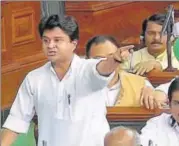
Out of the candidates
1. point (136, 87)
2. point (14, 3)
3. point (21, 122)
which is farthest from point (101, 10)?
point (21, 122)

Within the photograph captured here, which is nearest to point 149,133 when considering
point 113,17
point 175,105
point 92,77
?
point 175,105

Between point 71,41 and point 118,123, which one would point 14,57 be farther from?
point 71,41

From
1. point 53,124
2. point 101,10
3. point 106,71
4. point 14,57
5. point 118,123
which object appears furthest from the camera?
point 101,10

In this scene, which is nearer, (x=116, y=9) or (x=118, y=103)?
(x=118, y=103)

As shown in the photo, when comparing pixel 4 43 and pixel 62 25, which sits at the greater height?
pixel 62 25

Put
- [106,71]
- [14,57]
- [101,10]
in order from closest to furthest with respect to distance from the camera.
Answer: [106,71]
[14,57]
[101,10]

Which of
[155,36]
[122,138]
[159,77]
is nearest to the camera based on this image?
[122,138]

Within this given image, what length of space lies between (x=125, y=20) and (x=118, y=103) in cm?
246

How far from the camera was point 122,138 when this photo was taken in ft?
9.70

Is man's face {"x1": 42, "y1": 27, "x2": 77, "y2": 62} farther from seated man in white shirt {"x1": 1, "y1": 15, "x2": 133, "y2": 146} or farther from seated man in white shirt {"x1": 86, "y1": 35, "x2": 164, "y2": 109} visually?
seated man in white shirt {"x1": 86, "y1": 35, "x2": 164, "y2": 109}

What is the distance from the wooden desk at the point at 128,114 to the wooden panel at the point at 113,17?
227 cm

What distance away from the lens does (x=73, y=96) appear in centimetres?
Answer: 341

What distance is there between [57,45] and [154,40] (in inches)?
54.1

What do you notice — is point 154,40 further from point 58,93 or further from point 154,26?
point 58,93
